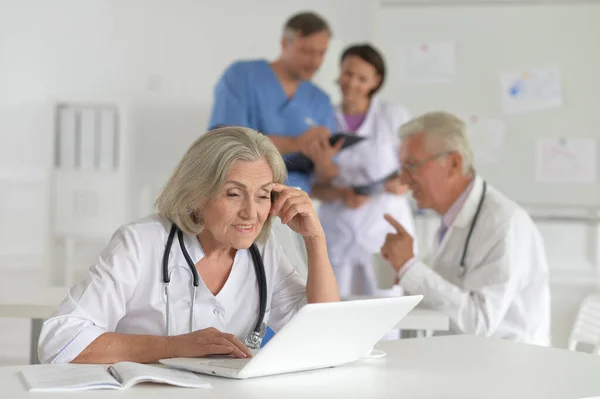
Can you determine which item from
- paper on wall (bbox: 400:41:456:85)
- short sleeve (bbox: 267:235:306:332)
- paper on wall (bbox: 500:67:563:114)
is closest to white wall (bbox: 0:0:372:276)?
paper on wall (bbox: 400:41:456:85)

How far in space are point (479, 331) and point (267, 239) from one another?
2.58ft

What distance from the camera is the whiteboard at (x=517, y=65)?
456 centimetres

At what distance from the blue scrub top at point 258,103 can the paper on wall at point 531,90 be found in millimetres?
1417

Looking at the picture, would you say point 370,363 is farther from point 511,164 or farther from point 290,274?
point 511,164

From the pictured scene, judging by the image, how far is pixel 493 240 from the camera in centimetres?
262

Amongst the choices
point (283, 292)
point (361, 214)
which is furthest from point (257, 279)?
point (361, 214)

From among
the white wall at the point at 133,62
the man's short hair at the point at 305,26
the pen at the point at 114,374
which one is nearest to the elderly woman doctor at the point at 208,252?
the pen at the point at 114,374

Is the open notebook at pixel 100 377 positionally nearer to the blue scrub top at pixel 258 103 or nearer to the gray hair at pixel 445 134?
the gray hair at pixel 445 134

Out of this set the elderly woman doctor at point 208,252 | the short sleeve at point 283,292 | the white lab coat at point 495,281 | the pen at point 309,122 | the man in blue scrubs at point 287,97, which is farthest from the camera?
the pen at point 309,122

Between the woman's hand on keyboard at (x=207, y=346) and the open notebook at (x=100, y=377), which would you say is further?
the woman's hand on keyboard at (x=207, y=346)

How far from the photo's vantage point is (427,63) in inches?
185

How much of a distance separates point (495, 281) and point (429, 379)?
1020 millimetres

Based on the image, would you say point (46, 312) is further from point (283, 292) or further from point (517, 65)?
point (517, 65)

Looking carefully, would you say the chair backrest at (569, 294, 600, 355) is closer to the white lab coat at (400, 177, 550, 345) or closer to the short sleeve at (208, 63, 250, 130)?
the white lab coat at (400, 177, 550, 345)
